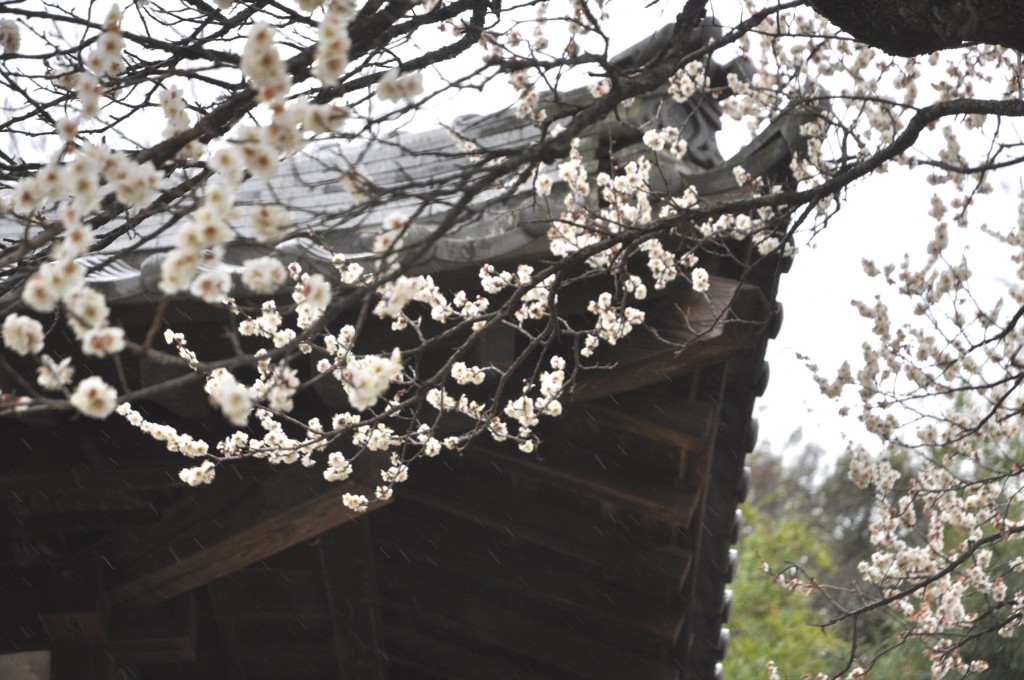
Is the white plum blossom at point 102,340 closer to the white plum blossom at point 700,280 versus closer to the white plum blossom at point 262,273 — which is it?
the white plum blossom at point 262,273

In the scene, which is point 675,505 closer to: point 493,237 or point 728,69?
point 493,237

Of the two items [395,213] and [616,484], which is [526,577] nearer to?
[616,484]

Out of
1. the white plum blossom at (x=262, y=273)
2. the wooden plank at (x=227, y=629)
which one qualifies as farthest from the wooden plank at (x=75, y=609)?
the white plum blossom at (x=262, y=273)

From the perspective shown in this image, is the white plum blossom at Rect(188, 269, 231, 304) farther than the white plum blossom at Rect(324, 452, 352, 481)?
No

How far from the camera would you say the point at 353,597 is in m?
3.62

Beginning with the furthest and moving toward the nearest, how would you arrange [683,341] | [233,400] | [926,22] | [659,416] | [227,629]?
[227,629] → [659,416] → [683,341] → [926,22] → [233,400]

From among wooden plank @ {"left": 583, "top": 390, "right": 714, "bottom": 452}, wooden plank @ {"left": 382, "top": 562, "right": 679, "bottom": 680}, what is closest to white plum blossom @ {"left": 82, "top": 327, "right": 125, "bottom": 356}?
wooden plank @ {"left": 583, "top": 390, "right": 714, "bottom": 452}

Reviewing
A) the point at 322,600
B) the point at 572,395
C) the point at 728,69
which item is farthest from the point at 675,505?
the point at 728,69

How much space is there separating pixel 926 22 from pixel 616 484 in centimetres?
180

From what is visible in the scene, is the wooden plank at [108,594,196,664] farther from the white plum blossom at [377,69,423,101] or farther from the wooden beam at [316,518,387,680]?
the white plum blossom at [377,69,423,101]

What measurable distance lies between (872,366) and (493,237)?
2.57 m

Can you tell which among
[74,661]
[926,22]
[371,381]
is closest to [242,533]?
[74,661]

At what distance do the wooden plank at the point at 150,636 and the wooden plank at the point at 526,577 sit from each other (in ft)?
2.70

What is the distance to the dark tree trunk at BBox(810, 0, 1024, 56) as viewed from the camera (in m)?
A: 1.79
